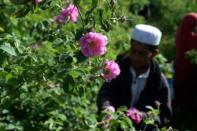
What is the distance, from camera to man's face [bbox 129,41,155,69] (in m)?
3.52

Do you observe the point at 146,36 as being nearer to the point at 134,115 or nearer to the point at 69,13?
the point at 134,115

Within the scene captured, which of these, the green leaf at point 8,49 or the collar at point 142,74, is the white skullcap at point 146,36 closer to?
the collar at point 142,74

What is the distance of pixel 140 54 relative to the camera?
3.52 meters

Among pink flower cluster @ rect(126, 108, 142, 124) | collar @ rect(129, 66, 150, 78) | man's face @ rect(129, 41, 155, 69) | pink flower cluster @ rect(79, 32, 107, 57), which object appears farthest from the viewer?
collar @ rect(129, 66, 150, 78)

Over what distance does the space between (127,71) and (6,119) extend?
31.4 inches

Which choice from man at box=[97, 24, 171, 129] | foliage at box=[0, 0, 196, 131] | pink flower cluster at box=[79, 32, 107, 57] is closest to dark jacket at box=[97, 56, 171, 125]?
man at box=[97, 24, 171, 129]

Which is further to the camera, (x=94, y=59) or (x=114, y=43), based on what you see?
(x=114, y=43)

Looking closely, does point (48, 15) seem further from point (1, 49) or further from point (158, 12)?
point (158, 12)

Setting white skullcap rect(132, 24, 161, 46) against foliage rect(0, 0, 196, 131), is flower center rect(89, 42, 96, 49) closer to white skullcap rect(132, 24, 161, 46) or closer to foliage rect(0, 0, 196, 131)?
foliage rect(0, 0, 196, 131)

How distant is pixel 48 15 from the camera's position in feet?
16.0

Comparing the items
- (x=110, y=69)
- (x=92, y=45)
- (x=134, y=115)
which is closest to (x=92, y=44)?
(x=92, y=45)

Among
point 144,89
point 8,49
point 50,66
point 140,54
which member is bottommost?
point 144,89

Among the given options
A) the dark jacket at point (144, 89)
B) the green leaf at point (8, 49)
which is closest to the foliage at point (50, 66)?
the green leaf at point (8, 49)

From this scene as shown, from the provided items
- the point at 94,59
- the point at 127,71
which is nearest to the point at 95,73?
the point at 94,59
